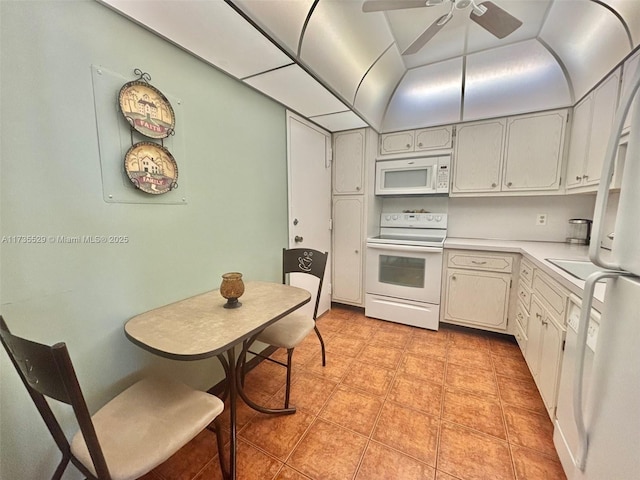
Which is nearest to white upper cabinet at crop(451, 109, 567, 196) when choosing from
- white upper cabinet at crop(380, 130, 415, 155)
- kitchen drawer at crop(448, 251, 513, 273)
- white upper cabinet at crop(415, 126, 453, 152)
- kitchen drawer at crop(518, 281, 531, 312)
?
white upper cabinet at crop(415, 126, 453, 152)

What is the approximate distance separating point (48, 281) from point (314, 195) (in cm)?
206

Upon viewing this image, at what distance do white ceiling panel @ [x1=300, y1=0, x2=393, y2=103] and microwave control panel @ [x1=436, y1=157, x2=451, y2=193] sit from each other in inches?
47.0

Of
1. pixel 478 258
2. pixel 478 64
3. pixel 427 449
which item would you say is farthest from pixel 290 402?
pixel 478 64

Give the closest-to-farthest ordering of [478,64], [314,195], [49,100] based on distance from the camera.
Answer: [49,100], [478,64], [314,195]

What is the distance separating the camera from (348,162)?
2910mm

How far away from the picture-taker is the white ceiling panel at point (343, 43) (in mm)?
1546

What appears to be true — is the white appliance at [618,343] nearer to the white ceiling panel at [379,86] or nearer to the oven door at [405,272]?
the oven door at [405,272]

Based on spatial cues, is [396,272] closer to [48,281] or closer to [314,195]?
[314,195]

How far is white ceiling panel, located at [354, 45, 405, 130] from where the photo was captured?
2.24 metres

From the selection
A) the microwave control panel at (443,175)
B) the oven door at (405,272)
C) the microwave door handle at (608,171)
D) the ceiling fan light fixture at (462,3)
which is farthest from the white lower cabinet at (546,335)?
the ceiling fan light fixture at (462,3)

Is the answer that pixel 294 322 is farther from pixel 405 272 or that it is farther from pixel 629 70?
pixel 629 70

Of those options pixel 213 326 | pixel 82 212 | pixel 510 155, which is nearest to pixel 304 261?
pixel 213 326

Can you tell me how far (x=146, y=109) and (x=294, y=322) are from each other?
1.49 m

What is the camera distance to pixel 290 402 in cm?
168
